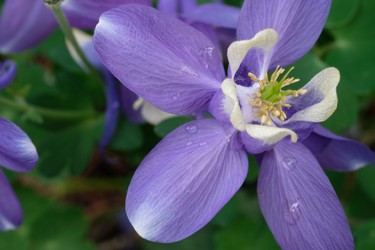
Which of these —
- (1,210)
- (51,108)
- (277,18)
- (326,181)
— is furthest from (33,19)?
(326,181)

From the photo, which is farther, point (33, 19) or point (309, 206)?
point (33, 19)

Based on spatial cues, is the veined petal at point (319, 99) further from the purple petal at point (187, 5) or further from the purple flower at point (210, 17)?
the purple petal at point (187, 5)

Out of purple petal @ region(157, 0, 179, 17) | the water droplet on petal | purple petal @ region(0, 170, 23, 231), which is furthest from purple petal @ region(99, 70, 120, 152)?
the water droplet on petal

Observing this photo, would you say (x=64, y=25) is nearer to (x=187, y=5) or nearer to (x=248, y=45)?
(x=187, y=5)

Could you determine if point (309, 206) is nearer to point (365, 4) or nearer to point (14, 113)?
point (365, 4)

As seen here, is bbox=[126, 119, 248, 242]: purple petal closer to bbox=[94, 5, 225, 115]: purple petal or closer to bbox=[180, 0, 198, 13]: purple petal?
bbox=[94, 5, 225, 115]: purple petal

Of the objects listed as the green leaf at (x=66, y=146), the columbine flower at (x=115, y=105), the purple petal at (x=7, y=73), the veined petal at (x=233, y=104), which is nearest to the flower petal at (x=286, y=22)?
the veined petal at (x=233, y=104)

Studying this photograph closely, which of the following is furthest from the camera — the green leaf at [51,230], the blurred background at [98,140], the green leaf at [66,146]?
the green leaf at [51,230]
